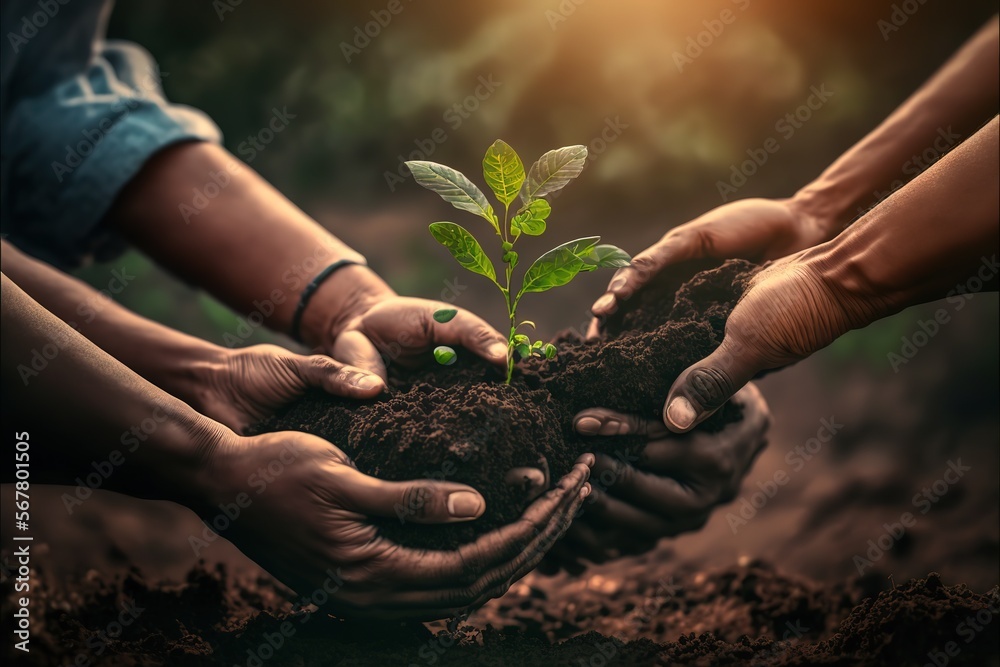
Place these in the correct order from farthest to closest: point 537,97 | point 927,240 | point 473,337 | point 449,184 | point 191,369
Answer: point 537,97
point 191,369
point 473,337
point 449,184
point 927,240

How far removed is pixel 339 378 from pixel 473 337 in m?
0.21

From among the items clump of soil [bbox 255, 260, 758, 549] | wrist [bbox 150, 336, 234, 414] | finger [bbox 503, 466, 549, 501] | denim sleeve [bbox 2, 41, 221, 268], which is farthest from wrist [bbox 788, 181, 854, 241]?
denim sleeve [bbox 2, 41, 221, 268]

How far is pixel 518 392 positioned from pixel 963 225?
23.6 inches

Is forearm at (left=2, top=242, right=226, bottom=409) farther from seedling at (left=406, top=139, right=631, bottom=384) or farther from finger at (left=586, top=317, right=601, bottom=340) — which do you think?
finger at (left=586, top=317, right=601, bottom=340)

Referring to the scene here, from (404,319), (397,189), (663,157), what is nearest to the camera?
(404,319)

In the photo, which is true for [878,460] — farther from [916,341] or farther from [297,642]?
[297,642]

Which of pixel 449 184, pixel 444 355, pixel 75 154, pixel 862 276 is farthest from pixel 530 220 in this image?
pixel 75 154

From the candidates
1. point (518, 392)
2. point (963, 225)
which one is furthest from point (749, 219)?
point (518, 392)

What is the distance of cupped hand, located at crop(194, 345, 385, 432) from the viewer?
3.45 feet

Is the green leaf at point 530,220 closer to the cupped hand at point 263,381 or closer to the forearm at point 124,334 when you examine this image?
the cupped hand at point 263,381

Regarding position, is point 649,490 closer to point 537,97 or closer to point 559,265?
point 559,265

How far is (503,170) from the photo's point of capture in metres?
1.00

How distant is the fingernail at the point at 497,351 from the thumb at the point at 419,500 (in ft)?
0.74

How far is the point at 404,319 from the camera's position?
3.84ft
